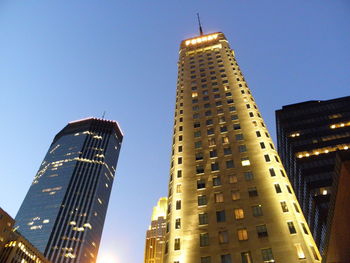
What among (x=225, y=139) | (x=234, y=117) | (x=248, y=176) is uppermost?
(x=234, y=117)

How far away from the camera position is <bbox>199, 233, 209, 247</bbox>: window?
43.4 metres

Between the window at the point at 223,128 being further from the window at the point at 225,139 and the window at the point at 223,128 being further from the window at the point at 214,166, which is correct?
the window at the point at 214,166

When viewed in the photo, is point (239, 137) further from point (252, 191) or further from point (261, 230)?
point (261, 230)

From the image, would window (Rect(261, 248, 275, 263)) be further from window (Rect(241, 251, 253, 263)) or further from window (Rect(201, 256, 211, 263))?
window (Rect(201, 256, 211, 263))

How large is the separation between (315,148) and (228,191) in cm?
6643

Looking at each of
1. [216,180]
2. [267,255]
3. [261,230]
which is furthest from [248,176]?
[267,255]

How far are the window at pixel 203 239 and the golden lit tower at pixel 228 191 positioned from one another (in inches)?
0.6

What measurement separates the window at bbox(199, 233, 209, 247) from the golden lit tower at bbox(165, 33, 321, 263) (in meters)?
0.01

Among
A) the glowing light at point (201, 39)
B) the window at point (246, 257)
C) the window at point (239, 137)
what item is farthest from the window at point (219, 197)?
the glowing light at point (201, 39)

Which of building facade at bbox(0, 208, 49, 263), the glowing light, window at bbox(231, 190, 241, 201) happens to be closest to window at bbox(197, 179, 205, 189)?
window at bbox(231, 190, 241, 201)

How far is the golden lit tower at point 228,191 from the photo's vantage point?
41.2 m

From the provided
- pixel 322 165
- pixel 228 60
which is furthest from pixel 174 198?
pixel 322 165

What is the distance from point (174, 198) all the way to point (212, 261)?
45.0 feet

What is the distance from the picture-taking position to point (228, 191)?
49.6 m
